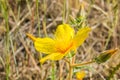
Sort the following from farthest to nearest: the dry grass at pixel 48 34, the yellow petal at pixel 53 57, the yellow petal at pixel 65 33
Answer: the dry grass at pixel 48 34 → the yellow petal at pixel 65 33 → the yellow petal at pixel 53 57

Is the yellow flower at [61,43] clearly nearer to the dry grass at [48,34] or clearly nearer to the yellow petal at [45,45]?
the yellow petal at [45,45]

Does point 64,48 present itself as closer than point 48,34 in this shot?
Yes

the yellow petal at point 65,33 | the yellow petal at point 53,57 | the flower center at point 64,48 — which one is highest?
the yellow petal at point 65,33

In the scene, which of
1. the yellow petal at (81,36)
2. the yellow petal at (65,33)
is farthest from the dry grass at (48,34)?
the yellow petal at (81,36)

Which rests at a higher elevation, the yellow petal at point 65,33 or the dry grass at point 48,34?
the yellow petal at point 65,33

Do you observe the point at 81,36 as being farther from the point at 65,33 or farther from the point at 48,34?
the point at 48,34

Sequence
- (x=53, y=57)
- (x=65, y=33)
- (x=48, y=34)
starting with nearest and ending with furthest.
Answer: (x=53, y=57), (x=65, y=33), (x=48, y=34)

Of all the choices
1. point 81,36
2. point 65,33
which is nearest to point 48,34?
point 65,33
